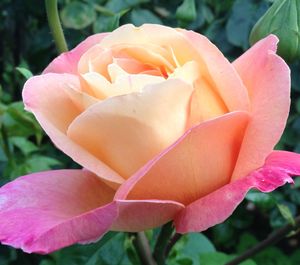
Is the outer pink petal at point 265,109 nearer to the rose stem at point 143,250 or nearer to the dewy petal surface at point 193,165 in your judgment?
the dewy petal surface at point 193,165

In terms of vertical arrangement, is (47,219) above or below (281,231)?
above

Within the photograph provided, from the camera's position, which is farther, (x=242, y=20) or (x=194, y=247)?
(x=242, y=20)

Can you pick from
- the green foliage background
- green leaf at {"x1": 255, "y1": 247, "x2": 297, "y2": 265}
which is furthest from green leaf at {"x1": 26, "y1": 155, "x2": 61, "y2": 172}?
green leaf at {"x1": 255, "y1": 247, "x2": 297, "y2": 265}

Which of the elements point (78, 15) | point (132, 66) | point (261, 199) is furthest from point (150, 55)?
point (78, 15)

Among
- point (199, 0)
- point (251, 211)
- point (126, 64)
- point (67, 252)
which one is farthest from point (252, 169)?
point (251, 211)

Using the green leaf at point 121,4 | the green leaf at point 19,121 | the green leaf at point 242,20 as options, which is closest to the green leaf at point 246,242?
the green leaf at point 242,20

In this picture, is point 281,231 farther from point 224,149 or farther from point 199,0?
point 199,0

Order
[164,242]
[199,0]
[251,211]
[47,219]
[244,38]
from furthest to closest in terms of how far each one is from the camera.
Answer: [251,211], [199,0], [244,38], [164,242], [47,219]

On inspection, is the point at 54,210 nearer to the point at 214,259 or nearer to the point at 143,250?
the point at 143,250
